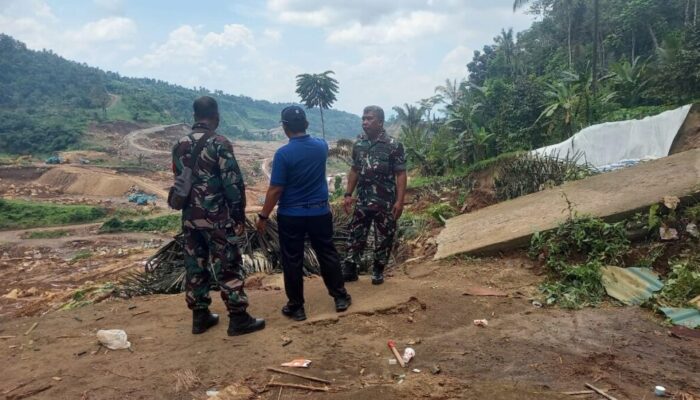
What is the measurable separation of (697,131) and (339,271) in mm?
8663

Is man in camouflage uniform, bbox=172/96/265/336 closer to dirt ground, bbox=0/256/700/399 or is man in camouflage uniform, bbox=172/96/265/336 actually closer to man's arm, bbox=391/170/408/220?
dirt ground, bbox=0/256/700/399

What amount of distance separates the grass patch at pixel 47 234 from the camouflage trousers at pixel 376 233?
18464 millimetres

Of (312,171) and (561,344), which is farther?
(312,171)

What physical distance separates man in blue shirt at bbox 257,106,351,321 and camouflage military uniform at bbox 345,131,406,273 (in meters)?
0.71

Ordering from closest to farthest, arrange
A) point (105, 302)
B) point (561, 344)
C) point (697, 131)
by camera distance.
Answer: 1. point (561, 344)
2. point (105, 302)
3. point (697, 131)

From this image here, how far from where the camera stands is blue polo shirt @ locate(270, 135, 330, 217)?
11.8 ft

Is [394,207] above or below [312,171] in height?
below

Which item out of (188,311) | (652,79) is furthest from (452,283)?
(652,79)

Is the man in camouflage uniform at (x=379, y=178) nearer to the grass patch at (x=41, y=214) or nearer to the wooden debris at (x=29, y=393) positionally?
the wooden debris at (x=29, y=393)

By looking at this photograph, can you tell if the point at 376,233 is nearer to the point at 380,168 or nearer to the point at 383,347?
the point at 380,168

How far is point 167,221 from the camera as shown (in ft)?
69.1

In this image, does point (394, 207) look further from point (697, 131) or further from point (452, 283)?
point (697, 131)

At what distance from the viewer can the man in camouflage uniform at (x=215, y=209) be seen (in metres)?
3.45

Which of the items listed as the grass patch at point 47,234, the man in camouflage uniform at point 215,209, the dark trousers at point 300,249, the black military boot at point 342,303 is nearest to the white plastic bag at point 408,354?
the black military boot at point 342,303
